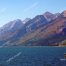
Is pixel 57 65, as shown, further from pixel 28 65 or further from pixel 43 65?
pixel 28 65

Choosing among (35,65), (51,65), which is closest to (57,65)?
(51,65)

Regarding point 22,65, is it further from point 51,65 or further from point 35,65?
point 51,65

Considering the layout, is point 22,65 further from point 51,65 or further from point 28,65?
point 51,65

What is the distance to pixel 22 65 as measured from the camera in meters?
116

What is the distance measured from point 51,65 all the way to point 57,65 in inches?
104

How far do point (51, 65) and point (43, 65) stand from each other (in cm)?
354

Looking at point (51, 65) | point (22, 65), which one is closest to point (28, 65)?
point (22, 65)

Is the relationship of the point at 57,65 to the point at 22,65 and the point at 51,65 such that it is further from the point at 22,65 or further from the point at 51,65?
the point at 22,65

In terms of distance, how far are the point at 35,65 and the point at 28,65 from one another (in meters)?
3.79

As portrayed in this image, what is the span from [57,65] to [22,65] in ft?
52.8

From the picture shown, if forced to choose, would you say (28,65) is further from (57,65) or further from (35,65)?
(57,65)

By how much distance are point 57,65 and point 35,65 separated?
9.80m

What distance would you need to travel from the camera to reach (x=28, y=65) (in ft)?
378

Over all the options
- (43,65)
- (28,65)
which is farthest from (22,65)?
(43,65)
